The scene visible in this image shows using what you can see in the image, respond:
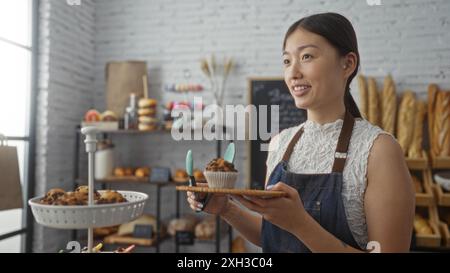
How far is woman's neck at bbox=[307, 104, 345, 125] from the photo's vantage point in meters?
0.87

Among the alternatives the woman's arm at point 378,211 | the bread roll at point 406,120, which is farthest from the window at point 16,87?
the bread roll at point 406,120

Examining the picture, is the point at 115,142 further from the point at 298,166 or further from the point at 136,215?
the point at 136,215

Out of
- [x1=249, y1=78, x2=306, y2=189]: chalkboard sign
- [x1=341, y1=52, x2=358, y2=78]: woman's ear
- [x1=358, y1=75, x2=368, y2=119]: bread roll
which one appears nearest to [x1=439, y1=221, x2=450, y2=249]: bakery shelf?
[x1=358, y1=75, x2=368, y2=119]: bread roll

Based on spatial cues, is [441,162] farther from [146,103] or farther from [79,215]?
[79,215]

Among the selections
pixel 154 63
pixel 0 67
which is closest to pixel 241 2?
pixel 154 63

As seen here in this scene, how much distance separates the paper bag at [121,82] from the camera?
8.06 feet

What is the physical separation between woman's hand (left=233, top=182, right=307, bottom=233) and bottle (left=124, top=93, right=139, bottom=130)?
179 cm

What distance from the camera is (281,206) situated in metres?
0.65

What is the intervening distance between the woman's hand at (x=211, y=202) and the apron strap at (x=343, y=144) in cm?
26

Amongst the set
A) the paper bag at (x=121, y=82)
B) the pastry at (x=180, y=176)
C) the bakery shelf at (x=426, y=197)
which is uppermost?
the paper bag at (x=121, y=82)

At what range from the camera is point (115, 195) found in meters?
0.57

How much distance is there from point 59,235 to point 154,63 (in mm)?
1301

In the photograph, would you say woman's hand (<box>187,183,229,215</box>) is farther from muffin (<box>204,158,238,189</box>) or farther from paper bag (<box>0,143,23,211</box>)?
paper bag (<box>0,143,23,211</box>)

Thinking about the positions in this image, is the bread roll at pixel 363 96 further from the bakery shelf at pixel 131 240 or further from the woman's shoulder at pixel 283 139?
the bakery shelf at pixel 131 240
